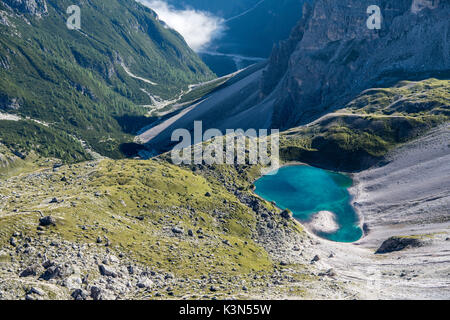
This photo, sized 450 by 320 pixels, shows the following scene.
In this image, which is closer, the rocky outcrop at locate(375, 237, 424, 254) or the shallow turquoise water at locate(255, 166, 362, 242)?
the rocky outcrop at locate(375, 237, 424, 254)

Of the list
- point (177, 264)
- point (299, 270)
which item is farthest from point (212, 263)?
point (299, 270)

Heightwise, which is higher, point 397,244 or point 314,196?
point 314,196

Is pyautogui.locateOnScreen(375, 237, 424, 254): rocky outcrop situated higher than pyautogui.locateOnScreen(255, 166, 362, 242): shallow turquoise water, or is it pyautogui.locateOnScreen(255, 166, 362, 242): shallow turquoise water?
pyautogui.locateOnScreen(255, 166, 362, 242): shallow turquoise water

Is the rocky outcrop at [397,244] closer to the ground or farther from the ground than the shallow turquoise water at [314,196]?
closer to the ground

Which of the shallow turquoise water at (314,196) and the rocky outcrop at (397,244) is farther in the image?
the shallow turquoise water at (314,196)

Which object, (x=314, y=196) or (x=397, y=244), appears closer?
(x=397, y=244)
